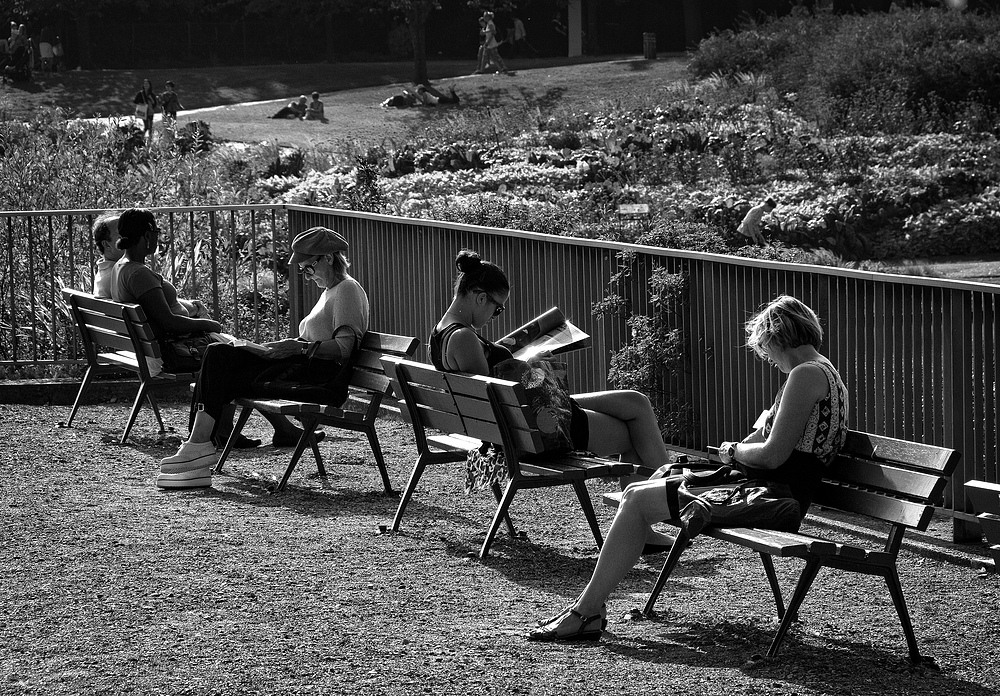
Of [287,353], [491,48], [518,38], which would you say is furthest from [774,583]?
[518,38]

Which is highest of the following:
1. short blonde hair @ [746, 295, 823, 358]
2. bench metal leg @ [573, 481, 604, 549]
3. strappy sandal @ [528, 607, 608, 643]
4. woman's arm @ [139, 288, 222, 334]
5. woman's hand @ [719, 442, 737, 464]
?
short blonde hair @ [746, 295, 823, 358]

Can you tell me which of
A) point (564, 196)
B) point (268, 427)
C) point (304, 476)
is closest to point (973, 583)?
point (304, 476)

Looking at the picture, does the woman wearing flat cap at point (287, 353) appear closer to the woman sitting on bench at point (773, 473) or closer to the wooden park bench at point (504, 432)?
the wooden park bench at point (504, 432)

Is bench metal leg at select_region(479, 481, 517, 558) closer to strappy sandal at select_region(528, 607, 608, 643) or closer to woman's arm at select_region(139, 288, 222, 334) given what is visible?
strappy sandal at select_region(528, 607, 608, 643)

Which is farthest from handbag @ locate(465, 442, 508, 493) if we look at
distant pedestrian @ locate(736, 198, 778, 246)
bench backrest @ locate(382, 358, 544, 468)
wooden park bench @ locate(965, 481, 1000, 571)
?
distant pedestrian @ locate(736, 198, 778, 246)

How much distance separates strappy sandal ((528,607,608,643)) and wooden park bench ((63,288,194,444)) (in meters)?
4.38

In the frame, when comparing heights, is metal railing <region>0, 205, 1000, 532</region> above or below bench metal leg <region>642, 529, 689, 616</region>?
above

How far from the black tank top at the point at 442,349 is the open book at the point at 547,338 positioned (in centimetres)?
8

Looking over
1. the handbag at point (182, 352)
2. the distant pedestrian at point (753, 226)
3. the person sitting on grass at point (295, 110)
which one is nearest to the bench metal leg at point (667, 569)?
the handbag at point (182, 352)

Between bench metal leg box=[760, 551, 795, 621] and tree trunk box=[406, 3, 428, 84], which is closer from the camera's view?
bench metal leg box=[760, 551, 795, 621]

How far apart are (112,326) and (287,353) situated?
183 centimetres

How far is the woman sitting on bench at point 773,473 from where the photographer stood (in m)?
4.99

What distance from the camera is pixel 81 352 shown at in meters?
11.4

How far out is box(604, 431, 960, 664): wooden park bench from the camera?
15.3ft
